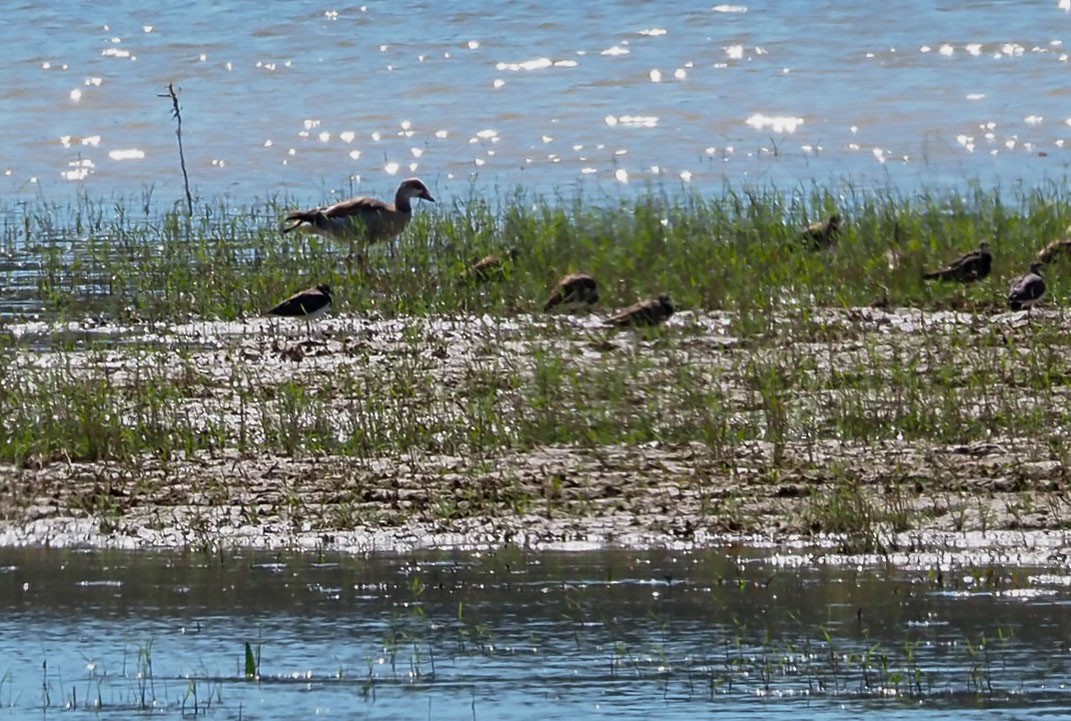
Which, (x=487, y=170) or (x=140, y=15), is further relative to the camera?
(x=140, y=15)

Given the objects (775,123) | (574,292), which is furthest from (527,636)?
(775,123)

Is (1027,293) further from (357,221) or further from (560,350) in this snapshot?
(357,221)

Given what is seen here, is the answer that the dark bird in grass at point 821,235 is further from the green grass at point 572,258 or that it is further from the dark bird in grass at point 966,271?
the dark bird in grass at point 966,271

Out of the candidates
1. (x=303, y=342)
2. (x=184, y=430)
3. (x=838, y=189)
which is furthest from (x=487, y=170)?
(x=184, y=430)

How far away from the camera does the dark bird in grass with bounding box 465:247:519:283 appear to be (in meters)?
14.0

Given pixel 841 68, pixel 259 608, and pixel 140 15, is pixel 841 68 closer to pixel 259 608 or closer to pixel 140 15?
pixel 140 15

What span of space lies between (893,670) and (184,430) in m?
4.36

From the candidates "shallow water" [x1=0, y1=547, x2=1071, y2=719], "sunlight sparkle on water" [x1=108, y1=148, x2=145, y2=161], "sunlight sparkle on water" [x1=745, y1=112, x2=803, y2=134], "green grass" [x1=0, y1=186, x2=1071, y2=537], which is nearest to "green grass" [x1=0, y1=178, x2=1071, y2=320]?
"green grass" [x1=0, y1=186, x2=1071, y2=537]

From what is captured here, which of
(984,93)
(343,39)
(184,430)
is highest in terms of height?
(343,39)

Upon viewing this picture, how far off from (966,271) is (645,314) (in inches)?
89.3

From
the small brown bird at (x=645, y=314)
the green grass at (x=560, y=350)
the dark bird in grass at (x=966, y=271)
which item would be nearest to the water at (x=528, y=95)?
the green grass at (x=560, y=350)

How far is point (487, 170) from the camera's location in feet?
77.1

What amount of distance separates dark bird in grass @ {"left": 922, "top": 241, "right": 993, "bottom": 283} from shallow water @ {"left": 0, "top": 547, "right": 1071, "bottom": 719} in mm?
5996

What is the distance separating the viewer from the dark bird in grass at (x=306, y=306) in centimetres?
1311
